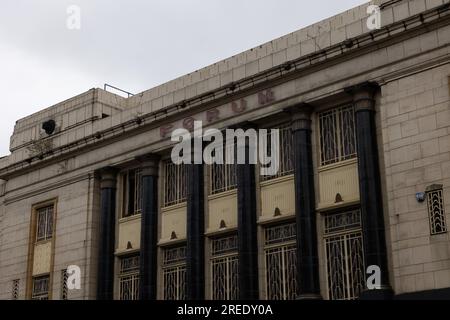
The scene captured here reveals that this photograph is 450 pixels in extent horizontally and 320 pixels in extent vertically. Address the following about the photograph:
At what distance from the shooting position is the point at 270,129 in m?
26.9

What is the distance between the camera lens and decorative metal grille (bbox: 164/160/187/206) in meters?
29.2

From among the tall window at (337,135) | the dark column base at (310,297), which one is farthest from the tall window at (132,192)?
the dark column base at (310,297)

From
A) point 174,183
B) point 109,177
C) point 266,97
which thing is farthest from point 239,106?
Answer: point 109,177

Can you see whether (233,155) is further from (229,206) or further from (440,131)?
(440,131)

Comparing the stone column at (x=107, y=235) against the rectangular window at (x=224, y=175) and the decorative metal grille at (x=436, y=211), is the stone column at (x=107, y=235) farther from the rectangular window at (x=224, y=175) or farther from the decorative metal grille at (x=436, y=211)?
the decorative metal grille at (x=436, y=211)

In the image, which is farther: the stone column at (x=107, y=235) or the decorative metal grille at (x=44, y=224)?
the decorative metal grille at (x=44, y=224)

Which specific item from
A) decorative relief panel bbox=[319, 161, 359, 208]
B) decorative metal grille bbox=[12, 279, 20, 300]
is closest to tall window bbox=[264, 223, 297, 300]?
decorative relief panel bbox=[319, 161, 359, 208]

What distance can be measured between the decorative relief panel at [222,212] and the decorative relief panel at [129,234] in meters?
3.78

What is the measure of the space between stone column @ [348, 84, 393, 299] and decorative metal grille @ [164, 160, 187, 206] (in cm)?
798

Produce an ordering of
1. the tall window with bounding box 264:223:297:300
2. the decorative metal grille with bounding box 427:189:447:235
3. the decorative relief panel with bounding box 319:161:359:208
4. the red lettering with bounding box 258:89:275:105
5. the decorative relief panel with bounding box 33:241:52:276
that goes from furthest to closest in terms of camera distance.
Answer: the decorative relief panel with bounding box 33:241:52:276, the red lettering with bounding box 258:89:275:105, the tall window with bounding box 264:223:297:300, the decorative relief panel with bounding box 319:161:359:208, the decorative metal grille with bounding box 427:189:447:235

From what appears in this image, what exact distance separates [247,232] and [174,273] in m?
4.09

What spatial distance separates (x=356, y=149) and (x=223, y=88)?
5879mm

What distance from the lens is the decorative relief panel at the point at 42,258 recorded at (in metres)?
32.6

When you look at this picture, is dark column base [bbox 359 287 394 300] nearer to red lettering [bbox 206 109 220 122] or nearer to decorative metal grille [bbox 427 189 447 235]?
decorative metal grille [bbox 427 189 447 235]
